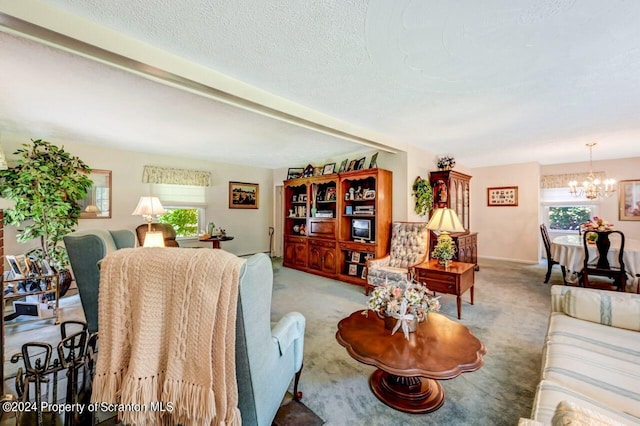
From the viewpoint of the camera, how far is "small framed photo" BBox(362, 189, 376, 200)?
4410 mm

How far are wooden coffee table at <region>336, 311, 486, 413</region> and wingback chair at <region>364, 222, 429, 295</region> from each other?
1.67 metres

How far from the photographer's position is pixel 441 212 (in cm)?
318

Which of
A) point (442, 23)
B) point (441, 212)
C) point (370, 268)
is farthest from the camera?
point (370, 268)

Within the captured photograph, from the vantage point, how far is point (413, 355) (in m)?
1.52

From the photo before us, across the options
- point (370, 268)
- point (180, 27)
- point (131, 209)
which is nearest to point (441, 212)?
point (370, 268)

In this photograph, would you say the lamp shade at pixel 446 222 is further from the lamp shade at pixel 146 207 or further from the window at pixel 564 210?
the window at pixel 564 210

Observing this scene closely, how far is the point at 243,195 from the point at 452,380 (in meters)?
5.55

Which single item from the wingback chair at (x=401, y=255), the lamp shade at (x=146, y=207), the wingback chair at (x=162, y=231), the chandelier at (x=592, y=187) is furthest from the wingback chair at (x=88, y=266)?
the chandelier at (x=592, y=187)

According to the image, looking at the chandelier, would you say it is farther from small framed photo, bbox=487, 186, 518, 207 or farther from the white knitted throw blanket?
the white knitted throw blanket

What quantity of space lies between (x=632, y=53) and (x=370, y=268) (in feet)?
10.3

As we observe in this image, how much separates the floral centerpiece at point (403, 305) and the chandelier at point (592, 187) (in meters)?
4.66

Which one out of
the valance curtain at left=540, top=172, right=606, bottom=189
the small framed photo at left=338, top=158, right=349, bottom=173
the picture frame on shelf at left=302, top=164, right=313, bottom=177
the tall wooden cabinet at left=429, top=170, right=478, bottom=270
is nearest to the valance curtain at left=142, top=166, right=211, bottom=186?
the picture frame on shelf at left=302, top=164, right=313, bottom=177

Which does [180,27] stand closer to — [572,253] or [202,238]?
[202,238]

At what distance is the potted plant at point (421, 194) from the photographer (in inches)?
174
